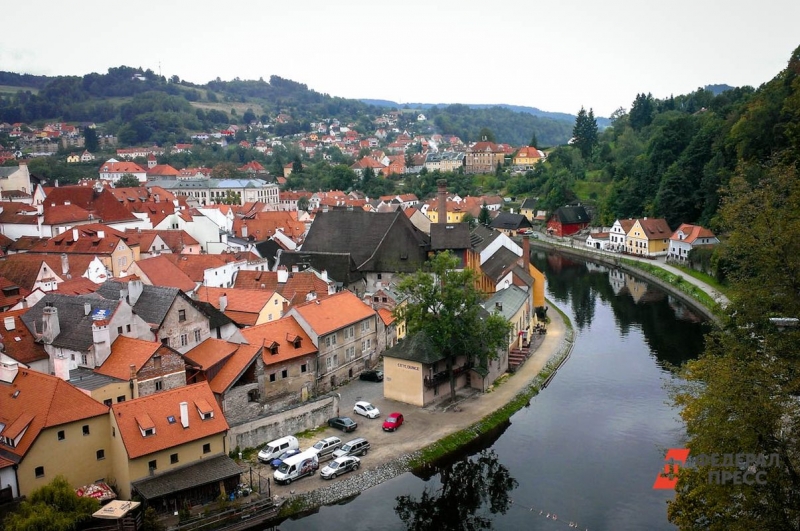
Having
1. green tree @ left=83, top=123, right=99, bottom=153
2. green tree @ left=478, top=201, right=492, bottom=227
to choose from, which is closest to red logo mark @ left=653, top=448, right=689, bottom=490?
green tree @ left=478, top=201, right=492, bottom=227

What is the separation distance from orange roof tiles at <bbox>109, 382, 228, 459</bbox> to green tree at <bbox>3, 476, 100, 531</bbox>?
208cm

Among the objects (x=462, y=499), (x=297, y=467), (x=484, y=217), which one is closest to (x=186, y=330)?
(x=297, y=467)

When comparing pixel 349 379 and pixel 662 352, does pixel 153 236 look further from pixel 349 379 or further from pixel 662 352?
pixel 662 352

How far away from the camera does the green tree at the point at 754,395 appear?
1462 cm

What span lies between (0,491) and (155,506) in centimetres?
441

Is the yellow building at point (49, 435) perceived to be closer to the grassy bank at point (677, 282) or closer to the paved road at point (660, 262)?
the paved road at point (660, 262)

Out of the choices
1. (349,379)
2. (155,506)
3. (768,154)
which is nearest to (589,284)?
(768,154)

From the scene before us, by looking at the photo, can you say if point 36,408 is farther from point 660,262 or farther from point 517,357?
point 660,262

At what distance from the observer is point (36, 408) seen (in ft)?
70.4

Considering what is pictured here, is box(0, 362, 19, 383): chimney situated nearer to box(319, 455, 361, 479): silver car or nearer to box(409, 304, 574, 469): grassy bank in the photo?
box(319, 455, 361, 479): silver car

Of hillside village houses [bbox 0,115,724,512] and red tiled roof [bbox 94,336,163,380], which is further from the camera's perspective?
red tiled roof [bbox 94,336,163,380]

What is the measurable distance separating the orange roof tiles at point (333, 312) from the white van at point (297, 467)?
760 cm

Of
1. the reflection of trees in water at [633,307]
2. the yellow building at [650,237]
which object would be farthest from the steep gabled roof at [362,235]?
the yellow building at [650,237]

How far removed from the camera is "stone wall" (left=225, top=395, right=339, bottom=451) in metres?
25.0
